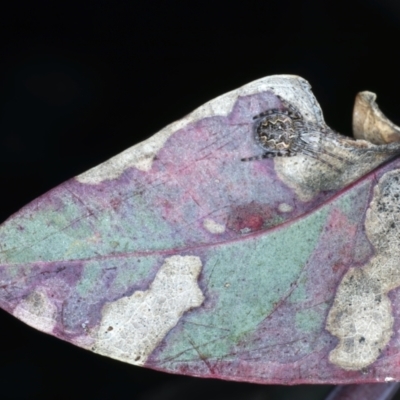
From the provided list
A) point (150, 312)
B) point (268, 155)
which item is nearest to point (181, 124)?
point (268, 155)

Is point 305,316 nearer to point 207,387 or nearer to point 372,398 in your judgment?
point 372,398

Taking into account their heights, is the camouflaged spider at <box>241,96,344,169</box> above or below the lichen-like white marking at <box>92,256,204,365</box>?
above

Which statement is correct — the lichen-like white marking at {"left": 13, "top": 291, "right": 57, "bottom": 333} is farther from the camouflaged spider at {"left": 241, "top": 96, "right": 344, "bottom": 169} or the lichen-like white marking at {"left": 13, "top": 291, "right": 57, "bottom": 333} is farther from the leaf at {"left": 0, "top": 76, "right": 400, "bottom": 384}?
the camouflaged spider at {"left": 241, "top": 96, "right": 344, "bottom": 169}

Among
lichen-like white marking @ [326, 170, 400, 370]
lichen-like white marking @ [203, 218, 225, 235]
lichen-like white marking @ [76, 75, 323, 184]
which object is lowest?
lichen-like white marking @ [326, 170, 400, 370]

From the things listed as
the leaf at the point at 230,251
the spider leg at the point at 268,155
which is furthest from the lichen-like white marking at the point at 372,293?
the spider leg at the point at 268,155

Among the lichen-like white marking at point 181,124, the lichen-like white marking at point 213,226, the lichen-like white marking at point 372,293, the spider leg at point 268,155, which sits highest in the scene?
the lichen-like white marking at point 181,124

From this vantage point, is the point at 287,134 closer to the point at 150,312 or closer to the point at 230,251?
the point at 230,251

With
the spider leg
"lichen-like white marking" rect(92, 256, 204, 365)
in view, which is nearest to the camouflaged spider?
the spider leg

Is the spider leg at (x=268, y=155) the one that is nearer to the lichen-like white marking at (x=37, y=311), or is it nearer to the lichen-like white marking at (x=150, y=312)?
the lichen-like white marking at (x=150, y=312)
